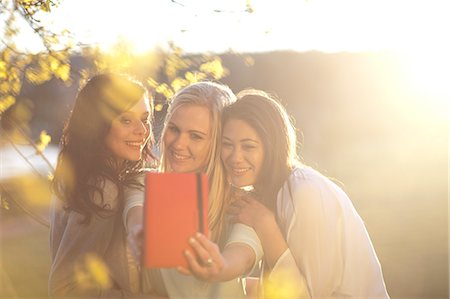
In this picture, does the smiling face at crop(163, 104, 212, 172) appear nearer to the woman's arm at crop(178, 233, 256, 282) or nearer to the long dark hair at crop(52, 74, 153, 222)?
the long dark hair at crop(52, 74, 153, 222)

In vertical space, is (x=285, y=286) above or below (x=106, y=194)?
below

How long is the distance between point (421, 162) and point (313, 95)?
15.6 feet

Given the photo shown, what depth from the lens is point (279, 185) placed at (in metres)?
4.45

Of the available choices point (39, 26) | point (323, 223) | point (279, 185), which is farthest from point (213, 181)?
point (39, 26)

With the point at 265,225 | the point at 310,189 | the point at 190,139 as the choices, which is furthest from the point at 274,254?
the point at 190,139

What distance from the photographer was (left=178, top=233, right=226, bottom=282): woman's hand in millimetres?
3125

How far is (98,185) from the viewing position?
417 centimetres

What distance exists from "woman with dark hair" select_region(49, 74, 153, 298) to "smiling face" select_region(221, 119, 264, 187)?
1.64 feet

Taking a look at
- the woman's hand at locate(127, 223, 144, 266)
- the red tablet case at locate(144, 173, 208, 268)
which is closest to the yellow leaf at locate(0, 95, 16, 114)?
the woman's hand at locate(127, 223, 144, 266)

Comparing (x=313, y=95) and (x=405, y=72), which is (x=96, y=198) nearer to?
(x=405, y=72)

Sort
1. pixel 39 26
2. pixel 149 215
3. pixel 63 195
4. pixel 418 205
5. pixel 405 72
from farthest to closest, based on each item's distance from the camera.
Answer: pixel 405 72 < pixel 418 205 < pixel 39 26 < pixel 63 195 < pixel 149 215

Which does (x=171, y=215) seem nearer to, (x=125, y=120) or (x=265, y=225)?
(x=265, y=225)

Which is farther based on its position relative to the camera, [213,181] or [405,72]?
[405,72]

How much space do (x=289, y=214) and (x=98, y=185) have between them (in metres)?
1.09
